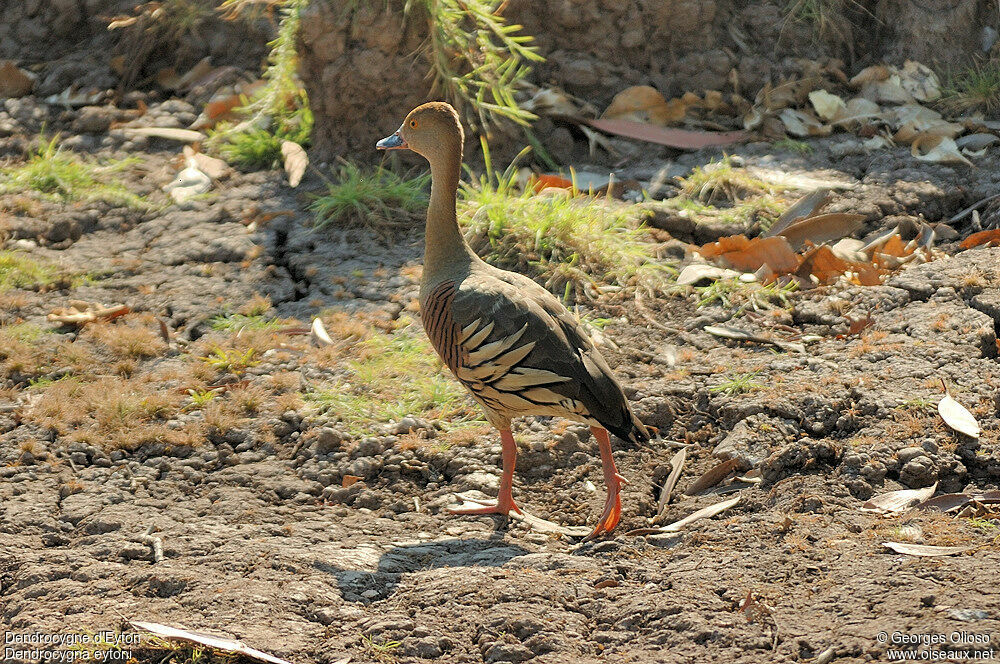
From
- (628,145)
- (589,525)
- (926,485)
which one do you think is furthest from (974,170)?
(589,525)

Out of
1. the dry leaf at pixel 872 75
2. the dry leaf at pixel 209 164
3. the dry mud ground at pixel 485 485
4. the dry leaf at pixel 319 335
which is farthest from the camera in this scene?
the dry leaf at pixel 872 75

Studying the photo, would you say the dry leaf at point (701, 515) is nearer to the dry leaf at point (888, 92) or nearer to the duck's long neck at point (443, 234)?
the duck's long neck at point (443, 234)

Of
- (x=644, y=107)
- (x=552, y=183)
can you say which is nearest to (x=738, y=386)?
(x=552, y=183)

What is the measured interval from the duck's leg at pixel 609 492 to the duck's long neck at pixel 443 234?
0.86m

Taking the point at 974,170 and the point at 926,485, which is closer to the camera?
the point at 926,485

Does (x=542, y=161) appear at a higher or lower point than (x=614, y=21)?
lower

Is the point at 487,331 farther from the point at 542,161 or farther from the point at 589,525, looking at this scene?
the point at 542,161

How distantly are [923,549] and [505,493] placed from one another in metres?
1.41

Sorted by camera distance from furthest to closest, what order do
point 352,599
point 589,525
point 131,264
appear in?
point 131,264
point 589,525
point 352,599

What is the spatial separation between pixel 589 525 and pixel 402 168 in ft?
10.4

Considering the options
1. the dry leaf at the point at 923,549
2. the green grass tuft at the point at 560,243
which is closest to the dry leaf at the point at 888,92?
the green grass tuft at the point at 560,243

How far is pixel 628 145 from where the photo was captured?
21.6ft

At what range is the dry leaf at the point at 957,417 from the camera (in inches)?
145

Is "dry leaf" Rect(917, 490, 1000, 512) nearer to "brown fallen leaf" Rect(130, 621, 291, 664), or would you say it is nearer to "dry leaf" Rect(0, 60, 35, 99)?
"brown fallen leaf" Rect(130, 621, 291, 664)
